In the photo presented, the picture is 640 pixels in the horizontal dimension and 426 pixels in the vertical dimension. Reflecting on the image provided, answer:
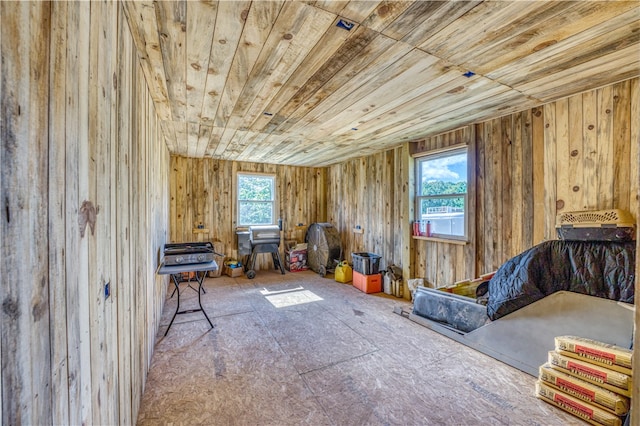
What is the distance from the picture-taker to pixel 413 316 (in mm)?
3307

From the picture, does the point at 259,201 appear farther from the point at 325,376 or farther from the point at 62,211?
the point at 62,211

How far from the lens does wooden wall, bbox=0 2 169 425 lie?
530mm

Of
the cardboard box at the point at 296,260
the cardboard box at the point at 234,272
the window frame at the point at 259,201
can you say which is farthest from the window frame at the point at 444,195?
the cardboard box at the point at 234,272

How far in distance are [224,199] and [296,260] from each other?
211 cm

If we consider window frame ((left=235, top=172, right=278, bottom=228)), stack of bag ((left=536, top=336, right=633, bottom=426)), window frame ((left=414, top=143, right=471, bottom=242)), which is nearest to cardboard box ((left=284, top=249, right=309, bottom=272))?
window frame ((left=235, top=172, right=278, bottom=228))

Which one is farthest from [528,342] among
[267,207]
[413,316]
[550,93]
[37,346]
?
[267,207]

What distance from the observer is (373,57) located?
180 cm

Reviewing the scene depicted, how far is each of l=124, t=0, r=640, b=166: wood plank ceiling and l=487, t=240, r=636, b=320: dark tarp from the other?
1.39 meters

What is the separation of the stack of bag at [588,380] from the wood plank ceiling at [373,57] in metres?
2.03

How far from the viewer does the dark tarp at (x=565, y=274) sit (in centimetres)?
201

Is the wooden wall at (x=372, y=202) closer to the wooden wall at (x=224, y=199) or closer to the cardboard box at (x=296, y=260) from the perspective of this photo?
the wooden wall at (x=224, y=199)

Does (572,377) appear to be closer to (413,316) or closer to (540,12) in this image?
(413,316)

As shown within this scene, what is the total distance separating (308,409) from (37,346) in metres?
1.77

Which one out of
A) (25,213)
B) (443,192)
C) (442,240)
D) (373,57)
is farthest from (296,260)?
(25,213)
